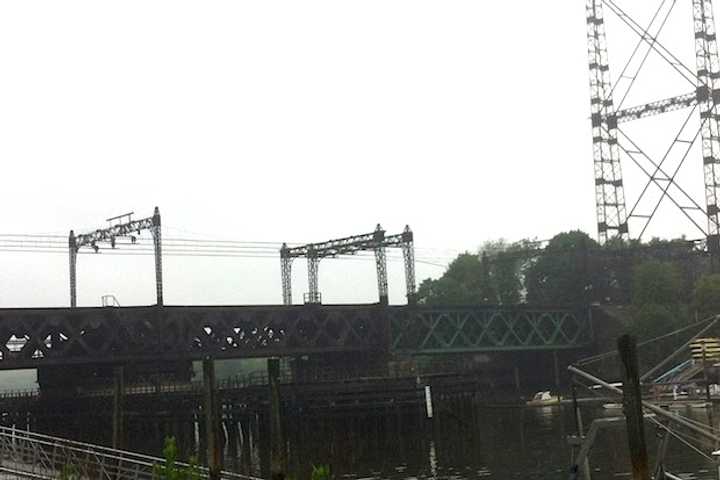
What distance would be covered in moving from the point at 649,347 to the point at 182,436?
175 ft

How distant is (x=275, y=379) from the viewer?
3294 centimetres

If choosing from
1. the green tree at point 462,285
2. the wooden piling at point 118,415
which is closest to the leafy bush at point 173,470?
the wooden piling at point 118,415

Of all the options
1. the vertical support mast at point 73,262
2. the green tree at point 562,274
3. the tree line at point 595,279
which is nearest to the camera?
the vertical support mast at point 73,262

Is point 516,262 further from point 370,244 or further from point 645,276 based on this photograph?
point 370,244

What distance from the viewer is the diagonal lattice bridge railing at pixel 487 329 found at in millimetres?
92688

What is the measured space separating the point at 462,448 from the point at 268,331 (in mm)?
33208

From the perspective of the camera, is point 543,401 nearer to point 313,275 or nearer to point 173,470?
point 313,275

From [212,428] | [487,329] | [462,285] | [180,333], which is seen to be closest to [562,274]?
[462,285]

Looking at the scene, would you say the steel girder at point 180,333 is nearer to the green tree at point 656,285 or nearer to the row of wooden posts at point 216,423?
the green tree at point 656,285

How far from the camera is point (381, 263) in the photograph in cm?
8725

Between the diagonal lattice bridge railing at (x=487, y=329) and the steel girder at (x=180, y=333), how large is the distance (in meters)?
4.42

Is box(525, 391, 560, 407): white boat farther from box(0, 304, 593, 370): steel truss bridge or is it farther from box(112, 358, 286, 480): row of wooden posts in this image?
box(112, 358, 286, 480): row of wooden posts

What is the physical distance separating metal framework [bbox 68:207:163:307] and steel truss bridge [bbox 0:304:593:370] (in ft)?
13.4

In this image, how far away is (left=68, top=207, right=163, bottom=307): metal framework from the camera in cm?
7231
